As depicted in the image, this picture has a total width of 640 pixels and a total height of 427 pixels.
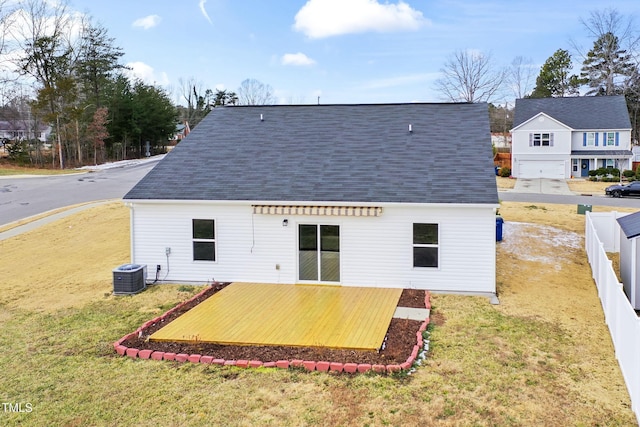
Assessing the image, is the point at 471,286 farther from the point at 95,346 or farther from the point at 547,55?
the point at 547,55

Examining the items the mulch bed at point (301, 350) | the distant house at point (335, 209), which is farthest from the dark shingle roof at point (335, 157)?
the mulch bed at point (301, 350)

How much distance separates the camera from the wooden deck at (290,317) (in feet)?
34.6

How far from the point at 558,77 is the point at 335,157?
6721 cm

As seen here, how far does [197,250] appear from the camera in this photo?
15336 millimetres

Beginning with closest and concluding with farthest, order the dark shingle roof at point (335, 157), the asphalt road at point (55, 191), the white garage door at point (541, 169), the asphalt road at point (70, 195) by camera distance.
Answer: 1. the dark shingle roof at point (335, 157)
2. the asphalt road at point (55, 191)
3. the asphalt road at point (70, 195)
4. the white garage door at point (541, 169)

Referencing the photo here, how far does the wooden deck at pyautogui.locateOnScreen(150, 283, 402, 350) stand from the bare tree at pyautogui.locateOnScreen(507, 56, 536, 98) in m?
66.4

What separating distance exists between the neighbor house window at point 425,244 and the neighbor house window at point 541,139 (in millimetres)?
40236

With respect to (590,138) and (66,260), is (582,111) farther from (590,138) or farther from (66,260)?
(66,260)

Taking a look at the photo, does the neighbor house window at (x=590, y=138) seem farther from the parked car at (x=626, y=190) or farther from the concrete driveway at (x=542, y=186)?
the parked car at (x=626, y=190)

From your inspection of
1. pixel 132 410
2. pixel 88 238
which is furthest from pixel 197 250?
pixel 88 238

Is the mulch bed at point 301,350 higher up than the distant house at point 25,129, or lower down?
lower down

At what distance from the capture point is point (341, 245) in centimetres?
1449

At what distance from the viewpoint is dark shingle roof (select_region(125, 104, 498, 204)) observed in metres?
14.3

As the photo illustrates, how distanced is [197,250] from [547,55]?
2826 inches
